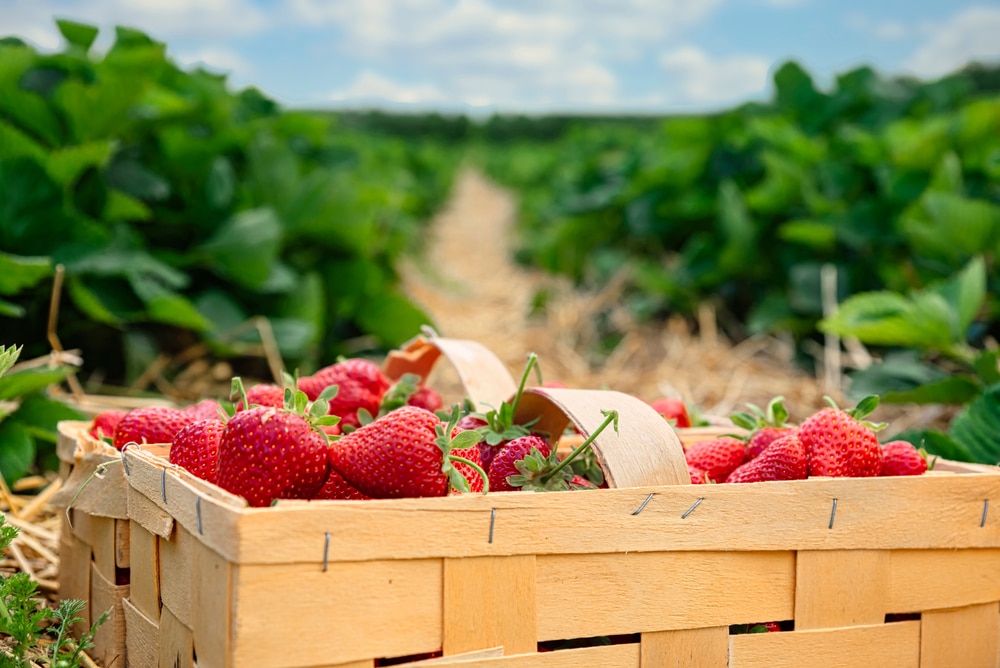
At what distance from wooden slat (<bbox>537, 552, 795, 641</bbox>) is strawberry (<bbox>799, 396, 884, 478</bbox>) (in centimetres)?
15

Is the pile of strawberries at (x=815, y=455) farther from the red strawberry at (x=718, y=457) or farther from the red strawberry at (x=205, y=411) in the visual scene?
the red strawberry at (x=205, y=411)

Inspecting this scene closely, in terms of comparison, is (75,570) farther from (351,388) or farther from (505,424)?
(505,424)

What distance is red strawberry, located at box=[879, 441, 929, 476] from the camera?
1.33m

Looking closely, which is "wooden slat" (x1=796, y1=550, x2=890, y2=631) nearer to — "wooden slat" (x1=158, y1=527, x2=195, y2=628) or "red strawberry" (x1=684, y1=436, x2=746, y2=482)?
"red strawberry" (x1=684, y1=436, x2=746, y2=482)

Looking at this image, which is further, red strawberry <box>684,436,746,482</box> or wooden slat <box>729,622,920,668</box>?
red strawberry <box>684,436,746,482</box>

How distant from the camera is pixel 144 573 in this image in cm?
117

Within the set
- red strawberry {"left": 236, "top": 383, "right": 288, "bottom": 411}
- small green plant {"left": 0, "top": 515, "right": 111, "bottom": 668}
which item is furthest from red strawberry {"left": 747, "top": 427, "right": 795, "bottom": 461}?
small green plant {"left": 0, "top": 515, "right": 111, "bottom": 668}

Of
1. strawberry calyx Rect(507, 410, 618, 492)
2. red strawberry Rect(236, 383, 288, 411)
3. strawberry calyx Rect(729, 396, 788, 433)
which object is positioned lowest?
strawberry calyx Rect(507, 410, 618, 492)

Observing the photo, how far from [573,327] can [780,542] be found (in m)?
3.75

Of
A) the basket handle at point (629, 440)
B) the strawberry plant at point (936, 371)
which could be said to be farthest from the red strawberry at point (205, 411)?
the strawberry plant at point (936, 371)

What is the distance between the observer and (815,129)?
5348 mm

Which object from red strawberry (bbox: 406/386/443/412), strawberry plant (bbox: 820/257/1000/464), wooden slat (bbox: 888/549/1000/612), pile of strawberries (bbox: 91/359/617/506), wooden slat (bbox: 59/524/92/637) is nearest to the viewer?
pile of strawberries (bbox: 91/359/617/506)

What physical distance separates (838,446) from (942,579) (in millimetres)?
227

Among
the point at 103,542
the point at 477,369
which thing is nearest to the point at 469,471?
the point at 477,369
